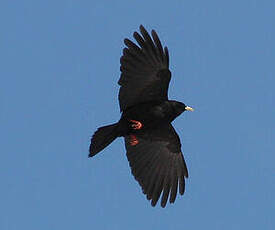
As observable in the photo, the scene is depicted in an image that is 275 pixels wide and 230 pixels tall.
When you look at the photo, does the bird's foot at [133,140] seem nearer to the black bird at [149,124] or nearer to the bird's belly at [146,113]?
the black bird at [149,124]

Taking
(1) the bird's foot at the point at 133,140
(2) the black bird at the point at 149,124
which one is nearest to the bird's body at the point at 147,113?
(2) the black bird at the point at 149,124

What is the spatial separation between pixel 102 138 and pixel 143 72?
5.41 feet

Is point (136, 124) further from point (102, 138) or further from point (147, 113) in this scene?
point (102, 138)

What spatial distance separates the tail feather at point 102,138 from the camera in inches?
669

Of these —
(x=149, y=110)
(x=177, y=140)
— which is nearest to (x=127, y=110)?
(x=149, y=110)

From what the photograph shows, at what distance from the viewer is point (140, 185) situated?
698 inches

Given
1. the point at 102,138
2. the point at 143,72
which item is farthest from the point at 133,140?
the point at 143,72

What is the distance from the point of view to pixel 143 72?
1727 cm

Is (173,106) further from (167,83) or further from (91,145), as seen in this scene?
(91,145)

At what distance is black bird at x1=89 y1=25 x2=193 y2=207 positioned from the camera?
17.0 metres

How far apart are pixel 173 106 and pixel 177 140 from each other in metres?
1.21

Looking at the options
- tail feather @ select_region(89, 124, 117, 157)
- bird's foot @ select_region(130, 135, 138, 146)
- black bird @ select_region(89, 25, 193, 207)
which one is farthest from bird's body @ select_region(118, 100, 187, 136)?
bird's foot @ select_region(130, 135, 138, 146)

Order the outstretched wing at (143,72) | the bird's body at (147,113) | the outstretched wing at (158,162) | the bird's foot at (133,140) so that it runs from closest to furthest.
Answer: the outstretched wing at (143,72) → the bird's body at (147,113) → the outstretched wing at (158,162) → the bird's foot at (133,140)

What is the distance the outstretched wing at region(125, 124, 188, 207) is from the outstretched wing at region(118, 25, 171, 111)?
996mm
